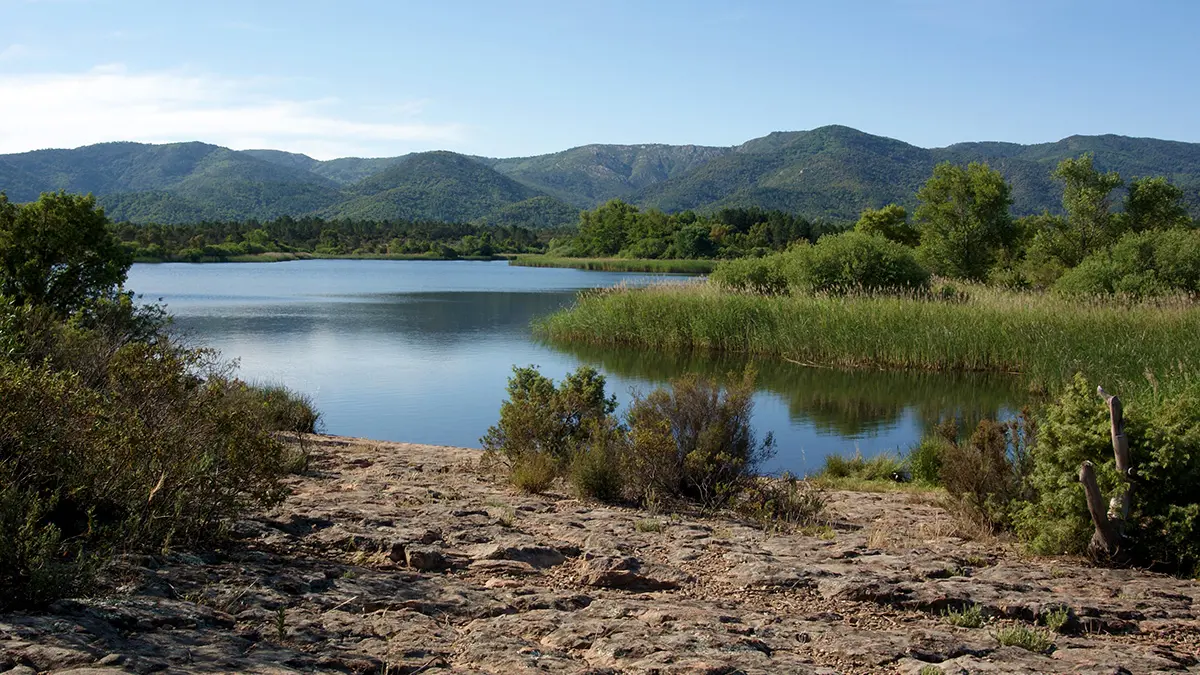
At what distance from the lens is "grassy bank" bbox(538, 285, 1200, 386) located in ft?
59.5

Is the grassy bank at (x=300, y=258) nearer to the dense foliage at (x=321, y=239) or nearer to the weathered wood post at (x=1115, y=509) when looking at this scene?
the dense foliage at (x=321, y=239)

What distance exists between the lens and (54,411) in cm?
475

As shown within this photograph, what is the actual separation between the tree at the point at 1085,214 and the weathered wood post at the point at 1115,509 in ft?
118

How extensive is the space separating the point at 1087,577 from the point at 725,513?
8.27ft

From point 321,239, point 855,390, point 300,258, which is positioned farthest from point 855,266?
point 321,239

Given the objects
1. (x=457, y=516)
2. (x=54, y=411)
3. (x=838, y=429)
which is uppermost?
(x=54, y=411)

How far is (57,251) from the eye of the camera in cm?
1269

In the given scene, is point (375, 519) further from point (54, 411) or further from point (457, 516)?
point (54, 411)

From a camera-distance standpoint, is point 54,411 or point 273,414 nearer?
point 54,411

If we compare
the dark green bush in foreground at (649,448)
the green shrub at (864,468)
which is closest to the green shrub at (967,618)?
the dark green bush in foreground at (649,448)

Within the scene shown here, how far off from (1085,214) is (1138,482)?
36781mm

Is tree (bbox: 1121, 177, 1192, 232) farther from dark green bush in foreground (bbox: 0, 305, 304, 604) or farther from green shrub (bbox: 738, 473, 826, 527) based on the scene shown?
dark green bush in foreground (bbox: 0, 305, 304, 604)

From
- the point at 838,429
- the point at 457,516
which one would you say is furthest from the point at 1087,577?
the point at 838,429

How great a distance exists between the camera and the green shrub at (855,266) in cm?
3084
